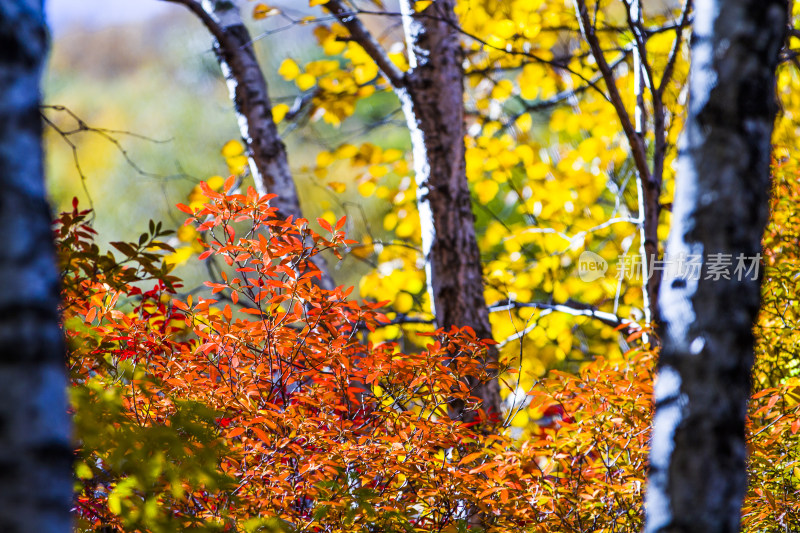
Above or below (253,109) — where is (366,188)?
above

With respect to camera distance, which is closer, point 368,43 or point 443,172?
point 368,43

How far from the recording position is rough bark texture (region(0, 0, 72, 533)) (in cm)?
74

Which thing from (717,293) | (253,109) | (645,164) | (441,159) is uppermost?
(253,109)

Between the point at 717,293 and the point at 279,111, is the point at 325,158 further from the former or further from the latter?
the point at 717,293

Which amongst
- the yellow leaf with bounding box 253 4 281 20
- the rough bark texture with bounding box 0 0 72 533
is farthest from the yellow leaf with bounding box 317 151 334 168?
the rough bark texture with bounding box 0 0 72 533

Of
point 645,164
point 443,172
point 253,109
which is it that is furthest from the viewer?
point 253,109

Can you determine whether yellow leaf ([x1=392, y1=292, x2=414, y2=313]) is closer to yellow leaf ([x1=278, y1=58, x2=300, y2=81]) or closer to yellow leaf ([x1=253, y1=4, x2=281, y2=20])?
yellow leaf ([x1=278, y1=58, x2=300, y2=81])

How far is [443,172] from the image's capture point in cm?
338

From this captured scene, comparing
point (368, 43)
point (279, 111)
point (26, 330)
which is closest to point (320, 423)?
point (26, 330)

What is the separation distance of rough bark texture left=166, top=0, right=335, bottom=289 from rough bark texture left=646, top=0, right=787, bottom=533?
8.53 feet

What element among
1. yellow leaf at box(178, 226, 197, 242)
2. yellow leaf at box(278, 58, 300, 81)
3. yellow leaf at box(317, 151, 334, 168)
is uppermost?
yellow leaf at box(278, 58, 300, 81)

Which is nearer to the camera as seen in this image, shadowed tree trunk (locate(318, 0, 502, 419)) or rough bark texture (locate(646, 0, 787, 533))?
rough bark texture (locate(646, 0, 787, 533))

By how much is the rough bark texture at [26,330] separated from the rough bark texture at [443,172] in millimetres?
2582

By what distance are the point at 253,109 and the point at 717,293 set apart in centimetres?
294
